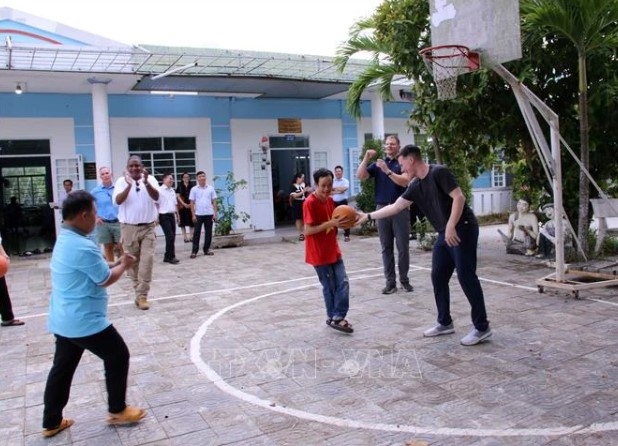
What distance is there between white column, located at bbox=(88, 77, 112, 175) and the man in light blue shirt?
32.9 ft

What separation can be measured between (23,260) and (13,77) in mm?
3724

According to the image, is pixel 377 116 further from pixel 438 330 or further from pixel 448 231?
pixel 448 231

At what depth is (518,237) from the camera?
31.6 ft

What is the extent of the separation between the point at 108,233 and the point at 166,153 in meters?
5.88

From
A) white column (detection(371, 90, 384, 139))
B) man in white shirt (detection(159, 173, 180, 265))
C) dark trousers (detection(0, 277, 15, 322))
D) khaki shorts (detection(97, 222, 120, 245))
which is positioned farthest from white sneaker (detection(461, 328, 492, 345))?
white column (detection(371, 90, 384, 139))

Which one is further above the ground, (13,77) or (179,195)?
(13,77)

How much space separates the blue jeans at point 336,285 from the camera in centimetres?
525

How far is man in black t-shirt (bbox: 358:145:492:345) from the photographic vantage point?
4727 mm

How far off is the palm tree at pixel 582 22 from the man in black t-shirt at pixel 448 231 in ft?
11.3

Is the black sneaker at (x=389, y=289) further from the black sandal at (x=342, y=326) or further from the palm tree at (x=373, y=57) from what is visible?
the palm tree at (x=373, y=57)

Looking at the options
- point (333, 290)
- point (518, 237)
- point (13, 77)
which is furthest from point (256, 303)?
point (13, 77)

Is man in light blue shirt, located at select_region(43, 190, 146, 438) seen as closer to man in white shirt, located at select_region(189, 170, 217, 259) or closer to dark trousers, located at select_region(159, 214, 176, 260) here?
dark trousers, located at select_region(159, 214, 176, 260)

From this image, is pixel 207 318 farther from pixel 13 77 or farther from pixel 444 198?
pixel 13 77

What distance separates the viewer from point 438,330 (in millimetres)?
5125
